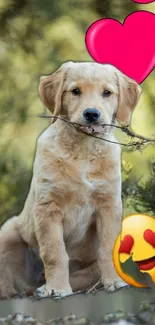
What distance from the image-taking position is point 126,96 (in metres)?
3.58

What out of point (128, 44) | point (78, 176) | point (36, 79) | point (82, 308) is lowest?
point (82, 308)

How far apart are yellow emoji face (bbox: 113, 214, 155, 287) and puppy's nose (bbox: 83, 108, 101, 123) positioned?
0.46m

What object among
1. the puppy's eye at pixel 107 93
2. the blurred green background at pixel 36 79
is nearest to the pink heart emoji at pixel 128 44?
the blurred green background at pixel 36 79

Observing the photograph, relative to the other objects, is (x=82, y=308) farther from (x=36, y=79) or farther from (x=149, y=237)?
(x=36, y=79)

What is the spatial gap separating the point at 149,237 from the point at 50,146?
64 cm

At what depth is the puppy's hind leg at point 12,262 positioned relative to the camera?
3.69 metres

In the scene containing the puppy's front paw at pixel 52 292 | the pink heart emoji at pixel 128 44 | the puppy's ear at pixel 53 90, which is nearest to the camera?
the puppy's front paw at pixel 52 292

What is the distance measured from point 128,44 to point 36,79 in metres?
0.48

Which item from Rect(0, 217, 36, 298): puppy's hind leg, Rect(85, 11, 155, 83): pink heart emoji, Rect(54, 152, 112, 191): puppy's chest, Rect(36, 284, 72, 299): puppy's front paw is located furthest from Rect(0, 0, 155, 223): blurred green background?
Rect(36, 284, 72, 299): puppy's front paw

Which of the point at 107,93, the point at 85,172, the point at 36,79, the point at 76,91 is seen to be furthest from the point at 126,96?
the point at 36,79

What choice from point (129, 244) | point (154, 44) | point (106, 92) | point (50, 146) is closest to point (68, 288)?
point (129, 244)

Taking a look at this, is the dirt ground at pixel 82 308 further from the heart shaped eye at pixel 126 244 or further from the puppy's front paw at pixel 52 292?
the heart shaped eye at pixel 126 244

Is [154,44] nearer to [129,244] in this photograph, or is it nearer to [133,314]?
[129,244]

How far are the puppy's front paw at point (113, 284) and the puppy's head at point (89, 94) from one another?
676 millimetres
